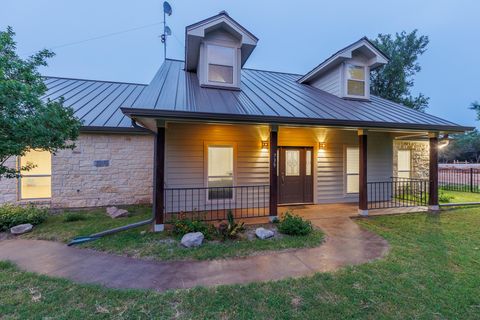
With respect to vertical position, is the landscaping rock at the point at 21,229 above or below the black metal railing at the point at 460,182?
below

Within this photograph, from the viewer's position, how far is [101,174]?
768 centimetres

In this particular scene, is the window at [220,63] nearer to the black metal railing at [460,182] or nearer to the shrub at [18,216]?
the shrub at [18,216]

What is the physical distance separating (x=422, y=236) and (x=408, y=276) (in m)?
2.15

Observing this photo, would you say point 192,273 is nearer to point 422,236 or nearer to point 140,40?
point 422,236

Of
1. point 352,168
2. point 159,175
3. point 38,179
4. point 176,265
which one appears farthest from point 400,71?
point 38,179

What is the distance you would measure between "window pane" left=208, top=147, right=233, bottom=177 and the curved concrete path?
11.9ft

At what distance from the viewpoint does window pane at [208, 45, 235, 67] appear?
748 cm

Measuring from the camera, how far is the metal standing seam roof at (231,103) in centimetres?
536

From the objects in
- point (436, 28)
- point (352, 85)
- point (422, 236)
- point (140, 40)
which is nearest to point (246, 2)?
point (140, 40)

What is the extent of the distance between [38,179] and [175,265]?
21.1 feet

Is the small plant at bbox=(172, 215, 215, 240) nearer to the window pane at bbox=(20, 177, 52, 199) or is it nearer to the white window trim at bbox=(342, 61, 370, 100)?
the window pane at bbox=(20, 177, 52, 199)

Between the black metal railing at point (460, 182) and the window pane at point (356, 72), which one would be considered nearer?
the window pane at point (356, 72)

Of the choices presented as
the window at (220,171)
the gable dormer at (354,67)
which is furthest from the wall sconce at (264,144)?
the gable dormer at (354,67)

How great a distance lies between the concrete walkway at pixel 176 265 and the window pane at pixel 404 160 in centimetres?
721
